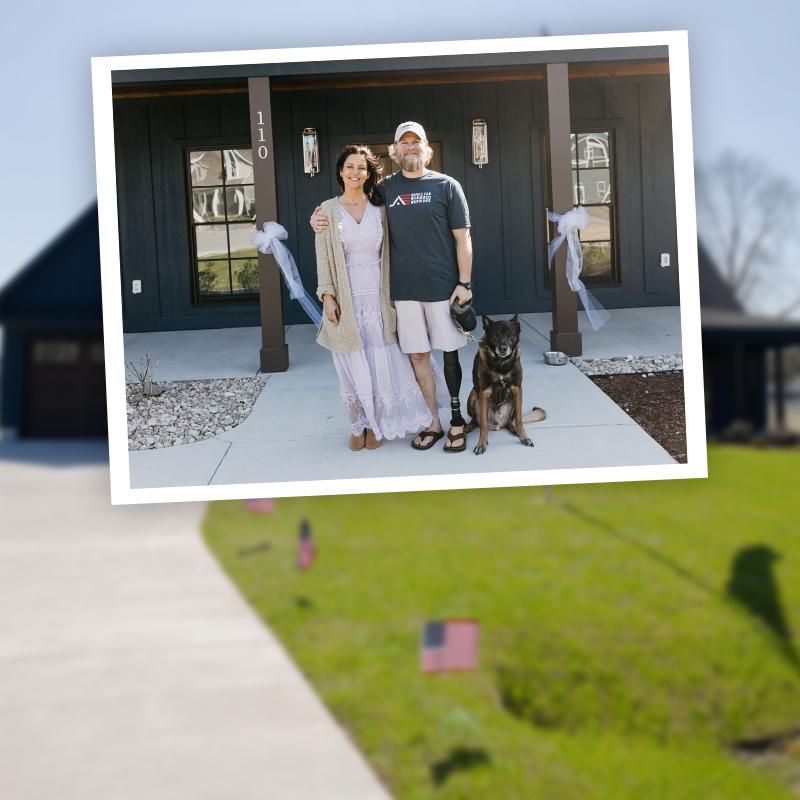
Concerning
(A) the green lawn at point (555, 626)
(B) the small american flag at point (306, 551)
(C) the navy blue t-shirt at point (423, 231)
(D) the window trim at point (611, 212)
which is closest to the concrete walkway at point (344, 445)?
(C) the navy blue t-shirt at point (423, 231)

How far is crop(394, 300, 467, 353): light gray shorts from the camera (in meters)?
3.38

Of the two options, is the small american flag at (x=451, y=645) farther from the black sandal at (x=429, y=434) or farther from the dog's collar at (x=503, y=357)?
the black sandal at (x=429, y=434)

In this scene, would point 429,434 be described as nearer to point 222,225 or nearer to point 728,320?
point 728,320

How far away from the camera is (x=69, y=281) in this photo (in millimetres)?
2908

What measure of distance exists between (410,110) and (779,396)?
16.7 ft

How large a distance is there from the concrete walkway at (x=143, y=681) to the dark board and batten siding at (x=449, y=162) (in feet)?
10.7

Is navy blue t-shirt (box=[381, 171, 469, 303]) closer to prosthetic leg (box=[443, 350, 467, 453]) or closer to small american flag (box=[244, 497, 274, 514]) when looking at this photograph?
prosthetic leg (box=[443, 350, 467, 453])

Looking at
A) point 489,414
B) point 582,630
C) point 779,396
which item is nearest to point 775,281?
point 779,396

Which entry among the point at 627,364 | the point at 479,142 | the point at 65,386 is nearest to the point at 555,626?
the point at 479,142

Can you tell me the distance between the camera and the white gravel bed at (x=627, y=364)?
4.73 m

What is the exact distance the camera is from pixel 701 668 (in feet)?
36.0

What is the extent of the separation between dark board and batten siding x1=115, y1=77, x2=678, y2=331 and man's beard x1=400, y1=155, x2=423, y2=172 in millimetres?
4399

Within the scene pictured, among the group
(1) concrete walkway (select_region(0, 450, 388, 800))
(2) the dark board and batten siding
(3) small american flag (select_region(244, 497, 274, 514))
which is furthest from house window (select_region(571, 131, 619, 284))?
(3) small american flag (select_region(244, 497, 274, 514))

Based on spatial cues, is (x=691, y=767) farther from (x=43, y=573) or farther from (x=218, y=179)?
(x=43, y=573)
